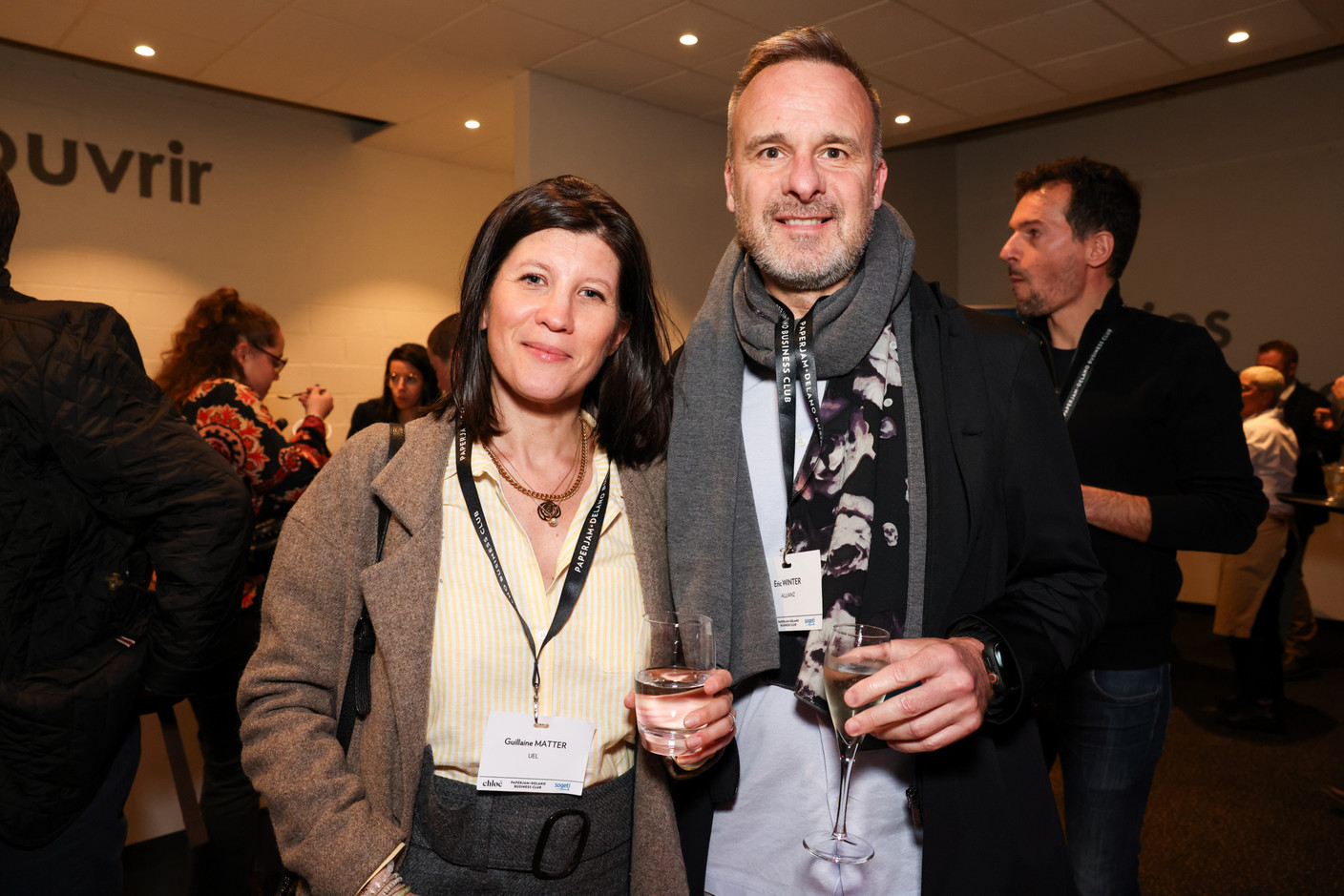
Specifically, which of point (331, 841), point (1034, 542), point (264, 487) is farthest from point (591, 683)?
point (264, 487)

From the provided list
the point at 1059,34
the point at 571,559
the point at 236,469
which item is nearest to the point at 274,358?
the point at 236,469

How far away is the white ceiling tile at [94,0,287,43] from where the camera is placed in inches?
174

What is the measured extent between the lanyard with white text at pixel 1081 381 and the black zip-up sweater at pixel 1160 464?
11mm

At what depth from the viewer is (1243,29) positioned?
5.05 metres

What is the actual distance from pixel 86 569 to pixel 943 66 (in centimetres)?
544

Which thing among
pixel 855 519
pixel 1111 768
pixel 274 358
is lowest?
pixel 1111 768

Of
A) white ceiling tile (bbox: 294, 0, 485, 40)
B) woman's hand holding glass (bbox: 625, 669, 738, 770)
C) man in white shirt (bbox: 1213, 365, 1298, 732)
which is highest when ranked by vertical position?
white ceiling tile (bbox: 294, 0, 485, 40)

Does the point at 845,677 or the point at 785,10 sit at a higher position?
the point at 785,10

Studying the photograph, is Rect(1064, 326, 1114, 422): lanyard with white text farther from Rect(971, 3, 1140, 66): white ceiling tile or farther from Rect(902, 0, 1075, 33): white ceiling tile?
Rect(971, 3, 1140, 66): white ceiling tile

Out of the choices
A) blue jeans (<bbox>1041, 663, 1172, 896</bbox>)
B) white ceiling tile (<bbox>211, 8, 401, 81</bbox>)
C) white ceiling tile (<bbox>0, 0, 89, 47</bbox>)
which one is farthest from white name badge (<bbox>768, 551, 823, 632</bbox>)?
white ceiling tile (<bbox>0, 0, 89, 47</bbox>)

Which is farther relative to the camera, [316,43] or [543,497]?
[316,43]

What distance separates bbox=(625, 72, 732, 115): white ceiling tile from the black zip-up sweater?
417 cm

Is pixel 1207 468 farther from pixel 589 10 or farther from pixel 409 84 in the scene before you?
pixel 409 84

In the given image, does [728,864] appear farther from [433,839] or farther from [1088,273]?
[1088,273]
